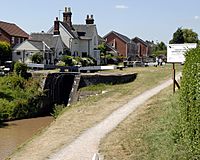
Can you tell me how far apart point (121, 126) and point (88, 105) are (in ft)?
24.7

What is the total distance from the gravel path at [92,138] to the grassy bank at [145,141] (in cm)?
35

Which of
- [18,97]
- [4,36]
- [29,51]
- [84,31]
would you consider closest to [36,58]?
[29,51]

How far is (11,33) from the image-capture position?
64062mm

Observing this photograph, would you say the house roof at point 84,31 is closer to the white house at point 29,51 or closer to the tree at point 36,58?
the white house at point 29,51

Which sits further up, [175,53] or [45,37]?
[45,37]

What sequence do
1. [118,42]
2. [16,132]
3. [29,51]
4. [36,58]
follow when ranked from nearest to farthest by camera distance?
1. [16,132]
2. [36,58]
3. [29,51]
4. [118,42]

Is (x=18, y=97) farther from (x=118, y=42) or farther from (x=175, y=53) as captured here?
(x=118, y=42)

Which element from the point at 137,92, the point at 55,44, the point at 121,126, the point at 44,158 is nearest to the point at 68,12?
the point at 55,44

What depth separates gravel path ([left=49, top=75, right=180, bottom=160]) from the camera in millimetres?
13884

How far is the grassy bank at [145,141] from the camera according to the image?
11750 millimetres

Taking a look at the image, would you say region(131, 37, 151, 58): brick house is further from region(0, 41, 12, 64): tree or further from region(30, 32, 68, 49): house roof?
A: region(0, 41, 12, 64): tree

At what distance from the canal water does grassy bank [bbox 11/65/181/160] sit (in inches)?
92.3

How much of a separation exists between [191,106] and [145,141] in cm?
397

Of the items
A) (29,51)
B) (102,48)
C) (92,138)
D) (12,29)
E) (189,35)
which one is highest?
(189,35)
